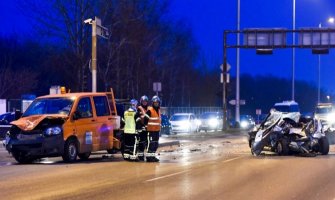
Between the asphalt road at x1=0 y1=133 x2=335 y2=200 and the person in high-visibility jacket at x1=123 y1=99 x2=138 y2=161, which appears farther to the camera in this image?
the person in high-visibility jacket at x1=123 y1=99 x2=138 y2=161

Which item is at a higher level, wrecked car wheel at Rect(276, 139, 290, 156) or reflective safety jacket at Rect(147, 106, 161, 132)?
reflective safety jacket at Rect(147, 106, 161, 132)

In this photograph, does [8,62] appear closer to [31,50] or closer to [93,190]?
[31,50]

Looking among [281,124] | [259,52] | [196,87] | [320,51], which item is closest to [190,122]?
[259,52]

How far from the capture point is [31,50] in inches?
2677

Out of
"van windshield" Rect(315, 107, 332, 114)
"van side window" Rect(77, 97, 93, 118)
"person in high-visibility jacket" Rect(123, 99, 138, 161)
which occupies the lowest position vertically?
"person in high-visibility jacket" Rect(123, 99, 138, 161)

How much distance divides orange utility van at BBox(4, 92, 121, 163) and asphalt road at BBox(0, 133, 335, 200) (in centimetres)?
47

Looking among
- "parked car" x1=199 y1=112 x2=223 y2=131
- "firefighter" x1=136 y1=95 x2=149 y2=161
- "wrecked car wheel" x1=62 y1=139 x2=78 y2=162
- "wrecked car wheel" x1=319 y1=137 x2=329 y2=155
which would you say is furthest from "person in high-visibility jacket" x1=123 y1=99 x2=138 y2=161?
"parked car" x1=199 y1=112 x2=223 y2=131

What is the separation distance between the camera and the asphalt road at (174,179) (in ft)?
34.8

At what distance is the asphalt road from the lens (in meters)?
10.6

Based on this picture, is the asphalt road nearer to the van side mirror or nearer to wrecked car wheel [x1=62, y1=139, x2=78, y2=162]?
wrecked car wheel [x1=62, y1=139, x2=78, y2=162]

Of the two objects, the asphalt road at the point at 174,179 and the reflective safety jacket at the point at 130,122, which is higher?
the reflective safety jacket at the point at 130,122

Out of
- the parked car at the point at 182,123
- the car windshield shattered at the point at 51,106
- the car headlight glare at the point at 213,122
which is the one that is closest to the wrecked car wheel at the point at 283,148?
the car windshield shattered at the point at 51,106

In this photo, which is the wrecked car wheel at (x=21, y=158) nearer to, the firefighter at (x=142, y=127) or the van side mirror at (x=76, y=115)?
the van side mirror at (x=76, y=115)

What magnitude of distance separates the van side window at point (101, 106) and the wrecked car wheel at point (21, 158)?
253 centimetres
